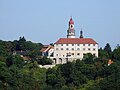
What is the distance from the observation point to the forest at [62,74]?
57719 mm

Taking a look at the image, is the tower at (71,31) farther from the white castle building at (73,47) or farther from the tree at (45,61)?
the tree at (45,61)

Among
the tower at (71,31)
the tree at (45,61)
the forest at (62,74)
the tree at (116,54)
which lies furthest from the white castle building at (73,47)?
the tree at (45,61)

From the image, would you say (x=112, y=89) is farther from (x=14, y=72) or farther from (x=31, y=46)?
(x=31, y=46)

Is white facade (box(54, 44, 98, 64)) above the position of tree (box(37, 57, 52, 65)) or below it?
above

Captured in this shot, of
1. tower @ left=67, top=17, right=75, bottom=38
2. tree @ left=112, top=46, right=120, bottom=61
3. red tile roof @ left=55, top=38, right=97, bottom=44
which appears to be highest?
tower @ left=67, top=17, right=75, bottom=38

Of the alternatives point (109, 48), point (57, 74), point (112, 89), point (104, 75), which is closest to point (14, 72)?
point (57, 74)

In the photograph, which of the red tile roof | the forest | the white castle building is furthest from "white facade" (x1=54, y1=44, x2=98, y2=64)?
the forest

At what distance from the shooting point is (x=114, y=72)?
207 ft

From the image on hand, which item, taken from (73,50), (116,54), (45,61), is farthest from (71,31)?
(45,61)

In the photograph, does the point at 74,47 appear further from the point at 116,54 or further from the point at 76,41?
the point at 116,54

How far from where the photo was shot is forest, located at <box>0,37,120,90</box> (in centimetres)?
5772

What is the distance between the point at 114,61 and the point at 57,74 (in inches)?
366

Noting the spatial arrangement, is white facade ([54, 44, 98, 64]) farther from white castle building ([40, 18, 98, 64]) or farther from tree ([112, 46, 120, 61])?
tree ([112, 46, 120, 61])

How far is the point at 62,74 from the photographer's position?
2537 inches
